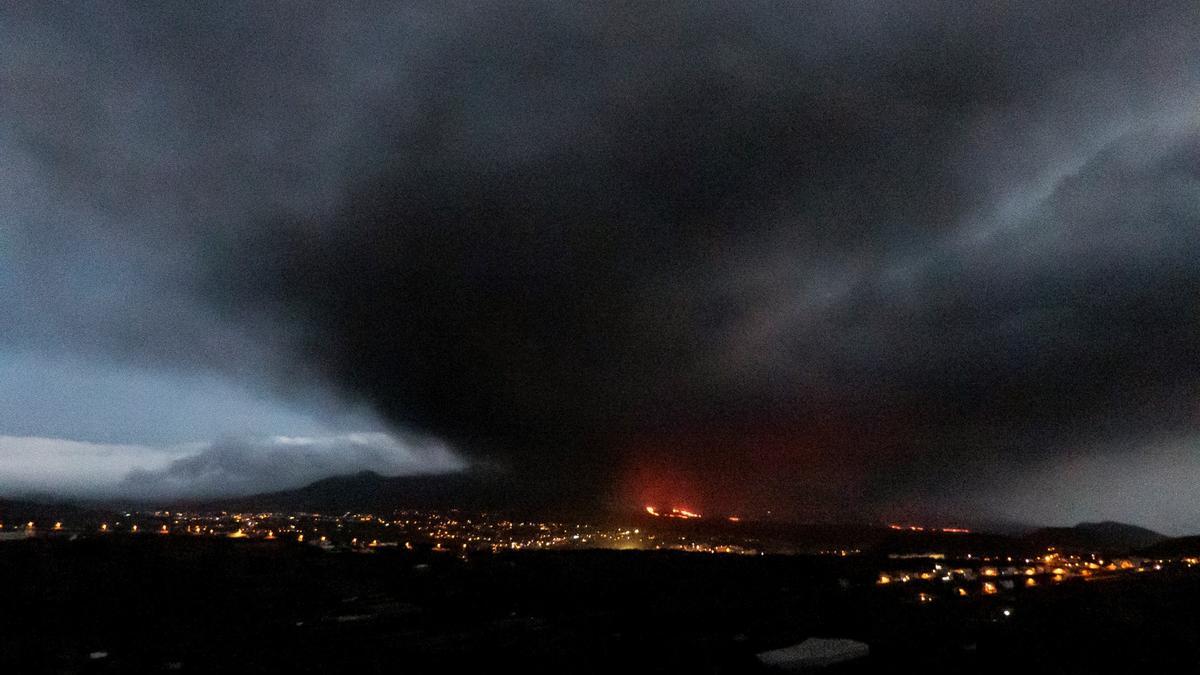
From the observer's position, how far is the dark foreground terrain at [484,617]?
53625mm

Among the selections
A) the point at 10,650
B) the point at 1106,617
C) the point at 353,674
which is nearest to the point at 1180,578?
the point at 1106,617

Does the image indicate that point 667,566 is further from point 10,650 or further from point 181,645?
point 10,650

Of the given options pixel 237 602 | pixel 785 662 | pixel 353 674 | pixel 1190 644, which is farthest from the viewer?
pixel 237 602

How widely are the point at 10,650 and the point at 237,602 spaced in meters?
24.0

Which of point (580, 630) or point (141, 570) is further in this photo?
point (141, 570)

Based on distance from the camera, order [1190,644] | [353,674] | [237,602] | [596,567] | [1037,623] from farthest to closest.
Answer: [596,567] < [1037,623] < [237,602] < [1190,644] < [353,674]

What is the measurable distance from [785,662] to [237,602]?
50.7 m

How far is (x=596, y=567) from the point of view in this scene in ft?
377

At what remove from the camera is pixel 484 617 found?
73.4m

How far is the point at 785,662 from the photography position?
5362 cm

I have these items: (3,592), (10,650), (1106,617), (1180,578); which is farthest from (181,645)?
(1180,578)

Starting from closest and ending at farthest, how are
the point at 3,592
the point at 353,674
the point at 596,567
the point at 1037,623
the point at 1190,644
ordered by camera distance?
1. the point at 353,674
2. the point at 1190,644
3. the point at 3,592
4. the point at 1037,623
5. the point at 596,567

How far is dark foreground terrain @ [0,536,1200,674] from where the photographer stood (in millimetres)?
53625

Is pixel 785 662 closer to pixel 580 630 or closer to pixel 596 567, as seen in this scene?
pixel 580 630
